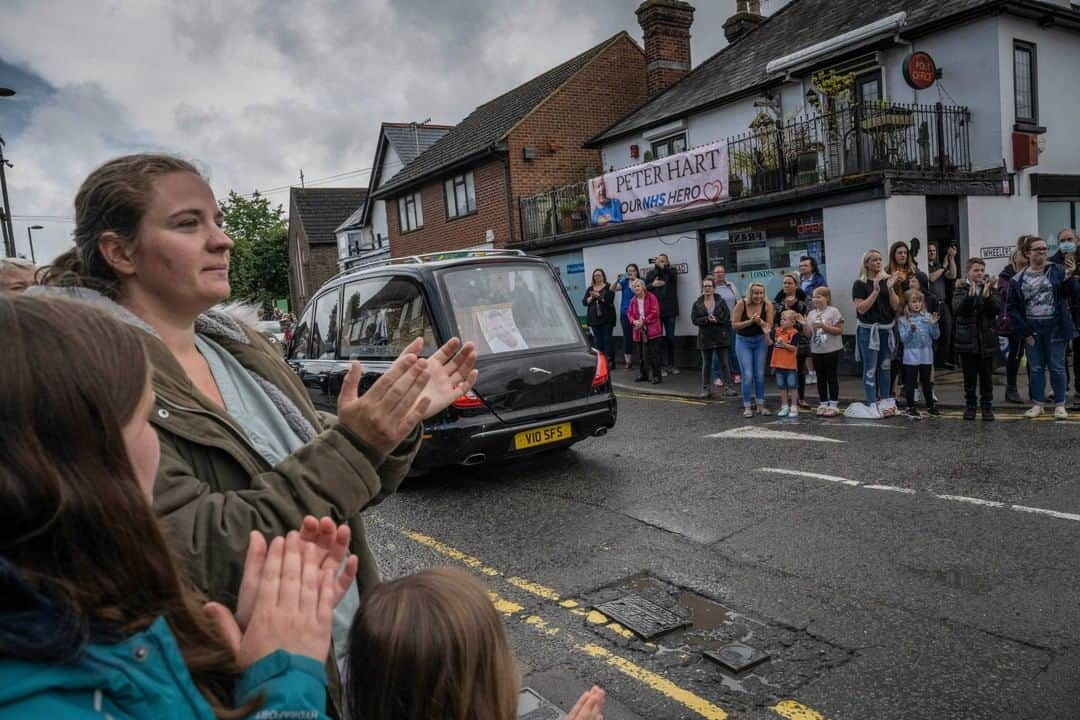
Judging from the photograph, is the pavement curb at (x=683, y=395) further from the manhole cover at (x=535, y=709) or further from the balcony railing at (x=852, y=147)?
the manhole cover at (x=535, y=709)

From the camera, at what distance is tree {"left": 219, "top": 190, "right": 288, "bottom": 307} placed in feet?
163

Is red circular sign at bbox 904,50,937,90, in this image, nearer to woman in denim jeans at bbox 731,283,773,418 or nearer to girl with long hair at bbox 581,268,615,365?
woman in denim jeans at bbox 731,283,773,418

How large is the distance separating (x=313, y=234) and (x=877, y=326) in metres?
39.8

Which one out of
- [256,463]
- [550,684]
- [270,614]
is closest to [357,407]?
[256,463]

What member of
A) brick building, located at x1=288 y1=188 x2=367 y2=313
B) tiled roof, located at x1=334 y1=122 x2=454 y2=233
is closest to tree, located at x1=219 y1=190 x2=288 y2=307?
brick building, located at x1=288 y1=188 x2=367 y2=313

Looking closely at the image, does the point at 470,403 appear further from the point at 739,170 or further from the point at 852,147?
the point at 739,170

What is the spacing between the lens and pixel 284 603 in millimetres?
1243

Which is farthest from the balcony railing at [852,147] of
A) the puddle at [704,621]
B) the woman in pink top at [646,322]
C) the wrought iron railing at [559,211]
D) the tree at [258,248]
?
the tree at [258,248]

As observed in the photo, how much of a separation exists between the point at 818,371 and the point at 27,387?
32.0 ft

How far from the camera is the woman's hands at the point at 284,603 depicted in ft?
3.95

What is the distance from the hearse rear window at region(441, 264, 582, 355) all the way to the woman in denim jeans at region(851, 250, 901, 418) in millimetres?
3966

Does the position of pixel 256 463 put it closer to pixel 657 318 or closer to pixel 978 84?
pixel 657 318

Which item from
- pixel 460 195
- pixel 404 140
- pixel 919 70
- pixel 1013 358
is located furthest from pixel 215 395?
pixel 404 140

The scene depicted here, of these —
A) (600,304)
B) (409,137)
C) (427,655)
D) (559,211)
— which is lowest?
(427,655)
